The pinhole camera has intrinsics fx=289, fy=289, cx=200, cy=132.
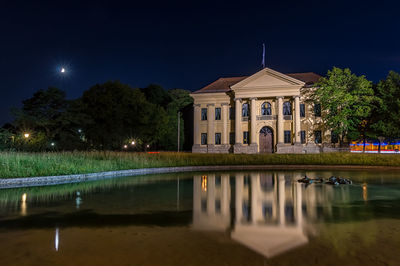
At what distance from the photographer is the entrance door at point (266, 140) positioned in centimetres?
4034

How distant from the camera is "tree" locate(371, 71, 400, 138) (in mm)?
34469

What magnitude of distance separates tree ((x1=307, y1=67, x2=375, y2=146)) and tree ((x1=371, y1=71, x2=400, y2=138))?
4.12 ft

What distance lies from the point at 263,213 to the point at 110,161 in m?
13.6

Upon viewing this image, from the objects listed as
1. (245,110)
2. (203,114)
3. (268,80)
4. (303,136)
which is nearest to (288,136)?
(303,136)

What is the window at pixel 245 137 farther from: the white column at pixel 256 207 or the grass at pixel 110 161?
the white column at pixel 256 207

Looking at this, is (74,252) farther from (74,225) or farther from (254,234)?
(254,234)

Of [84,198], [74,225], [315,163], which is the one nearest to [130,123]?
[315,163]

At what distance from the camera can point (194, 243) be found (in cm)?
468

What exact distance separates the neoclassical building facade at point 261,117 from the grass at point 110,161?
13474mm

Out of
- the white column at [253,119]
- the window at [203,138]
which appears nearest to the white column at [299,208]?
the white column at [253,119]

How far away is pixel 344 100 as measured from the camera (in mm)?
35250

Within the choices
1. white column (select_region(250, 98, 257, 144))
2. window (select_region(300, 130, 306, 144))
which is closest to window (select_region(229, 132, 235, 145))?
white column (select_region(250, 98, 257, 144))

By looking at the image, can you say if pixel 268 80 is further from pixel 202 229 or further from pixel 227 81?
pixel 202 229

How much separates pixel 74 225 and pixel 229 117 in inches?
1482
